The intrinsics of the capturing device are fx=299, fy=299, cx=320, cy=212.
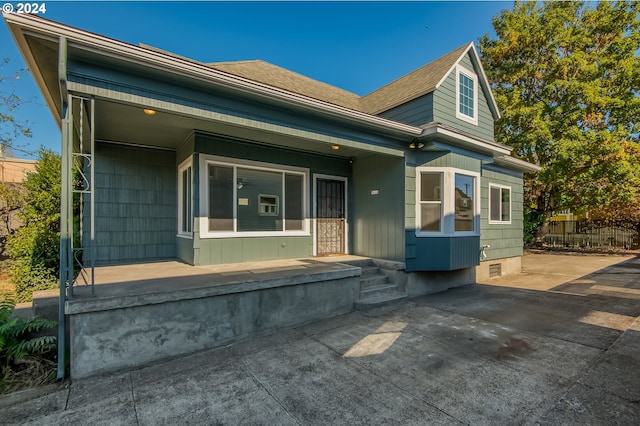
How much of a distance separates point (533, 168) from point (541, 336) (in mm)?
7152

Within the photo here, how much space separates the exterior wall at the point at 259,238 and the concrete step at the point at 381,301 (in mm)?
1943

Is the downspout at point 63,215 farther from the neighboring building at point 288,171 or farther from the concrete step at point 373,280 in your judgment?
the concrete step at point 373,280

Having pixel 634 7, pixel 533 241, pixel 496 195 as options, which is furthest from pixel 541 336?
pixel 634 7

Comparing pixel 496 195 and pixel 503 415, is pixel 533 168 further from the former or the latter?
pixel 503 415

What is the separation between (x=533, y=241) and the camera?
1552 centimetres

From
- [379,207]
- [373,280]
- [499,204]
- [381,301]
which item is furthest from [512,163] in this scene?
[381,301]

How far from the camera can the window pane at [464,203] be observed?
6519mm

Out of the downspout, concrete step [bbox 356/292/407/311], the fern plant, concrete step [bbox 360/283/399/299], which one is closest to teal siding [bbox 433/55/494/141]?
concrete step [bbox 360/283/399/299]

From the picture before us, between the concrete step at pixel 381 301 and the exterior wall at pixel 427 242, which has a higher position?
the exterior wall at pixel 427 242

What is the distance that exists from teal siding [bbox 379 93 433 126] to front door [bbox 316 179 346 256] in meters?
2.20

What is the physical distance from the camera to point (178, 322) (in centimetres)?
362

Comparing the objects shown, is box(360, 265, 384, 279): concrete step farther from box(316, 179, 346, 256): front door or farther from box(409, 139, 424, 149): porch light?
box(409, 139, 424, 149): porch light

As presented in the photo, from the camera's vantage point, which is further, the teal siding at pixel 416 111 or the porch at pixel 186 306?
the teal siding at pixel 416 111

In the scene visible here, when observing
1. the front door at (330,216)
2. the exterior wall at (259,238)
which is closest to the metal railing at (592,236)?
the front door at (330,216)
